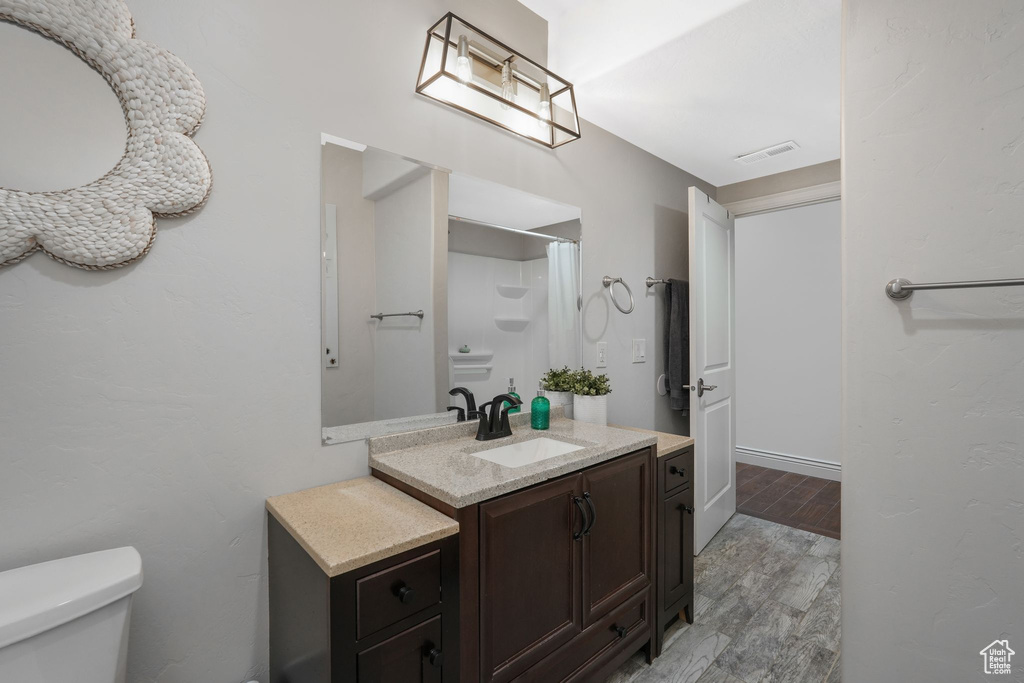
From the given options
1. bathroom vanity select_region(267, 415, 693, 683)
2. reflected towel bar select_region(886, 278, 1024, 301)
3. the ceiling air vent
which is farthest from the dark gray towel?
reflected towel bar select_region(886, 278, 1024, 301)

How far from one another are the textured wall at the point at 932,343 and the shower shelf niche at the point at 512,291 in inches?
44.9

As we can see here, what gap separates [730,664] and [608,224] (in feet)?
6.56

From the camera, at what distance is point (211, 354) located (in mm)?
1169

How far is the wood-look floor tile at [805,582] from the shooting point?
209 cm

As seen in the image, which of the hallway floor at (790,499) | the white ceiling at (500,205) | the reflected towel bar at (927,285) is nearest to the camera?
the reflected towel bar at (927,285)

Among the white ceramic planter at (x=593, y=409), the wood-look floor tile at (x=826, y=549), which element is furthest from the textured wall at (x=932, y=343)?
the wood-look floor tile at (x=826, y=549)

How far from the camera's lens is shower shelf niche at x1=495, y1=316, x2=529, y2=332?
1.89 m

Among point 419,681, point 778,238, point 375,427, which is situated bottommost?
point 419,681

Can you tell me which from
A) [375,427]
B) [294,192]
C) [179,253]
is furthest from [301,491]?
[294,192]

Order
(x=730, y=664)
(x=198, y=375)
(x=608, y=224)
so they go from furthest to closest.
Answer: (x=608, y=224), (x=730, y=664), (x=198, y=375)

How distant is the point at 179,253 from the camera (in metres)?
1.12

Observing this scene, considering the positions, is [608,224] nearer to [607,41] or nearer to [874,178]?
[607,41]

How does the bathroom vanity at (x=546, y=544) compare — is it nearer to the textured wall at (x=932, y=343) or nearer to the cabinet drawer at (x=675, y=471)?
the cabinet drawer at (x=675, y=471)

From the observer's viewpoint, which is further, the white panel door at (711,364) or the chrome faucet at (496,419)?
the white panel door at (711,364)
